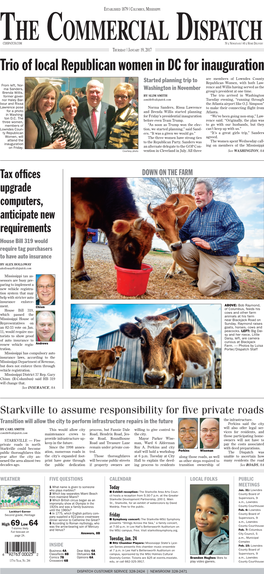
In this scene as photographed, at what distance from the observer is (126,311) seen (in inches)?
127

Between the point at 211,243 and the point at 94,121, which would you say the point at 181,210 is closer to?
the point at 211,243

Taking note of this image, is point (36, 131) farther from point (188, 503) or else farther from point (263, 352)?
point (188, 503)

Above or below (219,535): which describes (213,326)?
above

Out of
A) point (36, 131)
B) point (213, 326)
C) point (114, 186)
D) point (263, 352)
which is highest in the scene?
point (36, 131)

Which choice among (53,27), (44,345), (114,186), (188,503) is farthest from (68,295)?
(53,27)

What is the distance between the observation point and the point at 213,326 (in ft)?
10.6

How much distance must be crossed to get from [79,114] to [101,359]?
8.23 feet

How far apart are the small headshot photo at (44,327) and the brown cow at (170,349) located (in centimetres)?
71

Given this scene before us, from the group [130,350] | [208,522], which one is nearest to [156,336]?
[130,350]

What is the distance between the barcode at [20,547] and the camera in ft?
10.3

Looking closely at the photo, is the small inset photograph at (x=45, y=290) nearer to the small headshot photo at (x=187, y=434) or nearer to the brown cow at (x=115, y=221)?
the brown cow at (x=115, y=221)

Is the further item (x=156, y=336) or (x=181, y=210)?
(x=181, y=210)

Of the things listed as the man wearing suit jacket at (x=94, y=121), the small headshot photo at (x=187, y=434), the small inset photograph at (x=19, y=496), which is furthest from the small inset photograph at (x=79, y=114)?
the small inset photograph at (x=19, y=496)

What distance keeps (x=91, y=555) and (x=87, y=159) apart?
12.9ft
